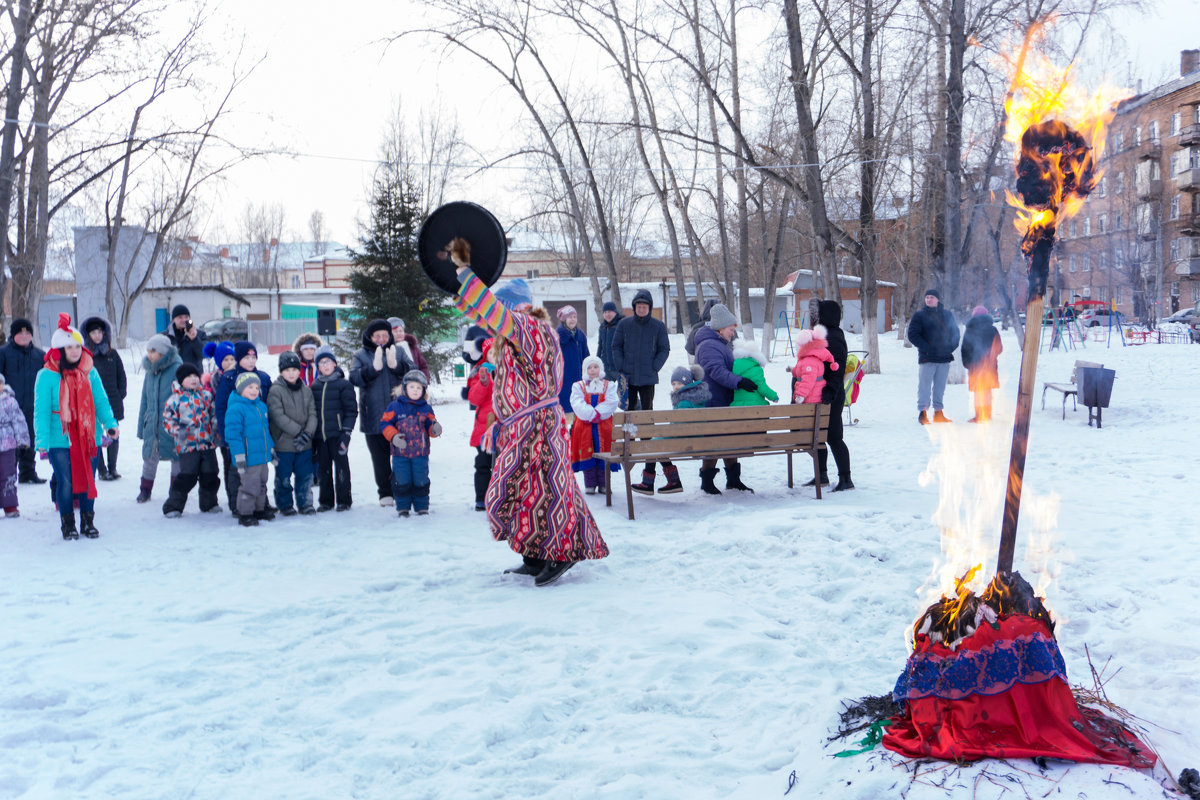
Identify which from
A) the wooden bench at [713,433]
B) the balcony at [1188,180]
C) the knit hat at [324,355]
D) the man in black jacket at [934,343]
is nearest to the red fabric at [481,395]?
the wooden bench at [713,433]

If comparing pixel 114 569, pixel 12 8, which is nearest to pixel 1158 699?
pixel 114 569

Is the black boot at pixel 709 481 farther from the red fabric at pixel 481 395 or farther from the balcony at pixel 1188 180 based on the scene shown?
the balcony at pixel 1188 180

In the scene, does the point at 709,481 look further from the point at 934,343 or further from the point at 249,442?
the point at 934,343

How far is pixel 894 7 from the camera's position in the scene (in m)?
16.4

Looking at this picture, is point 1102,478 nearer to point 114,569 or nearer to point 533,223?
point 114,569

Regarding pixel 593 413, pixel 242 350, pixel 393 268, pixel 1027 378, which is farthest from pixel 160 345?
pixel 393 268

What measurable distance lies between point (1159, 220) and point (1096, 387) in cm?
4883

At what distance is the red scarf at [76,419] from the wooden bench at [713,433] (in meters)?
4.27

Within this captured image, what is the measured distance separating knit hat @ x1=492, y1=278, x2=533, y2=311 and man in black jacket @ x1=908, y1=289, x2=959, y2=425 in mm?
8428

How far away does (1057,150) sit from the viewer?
3.07 metres

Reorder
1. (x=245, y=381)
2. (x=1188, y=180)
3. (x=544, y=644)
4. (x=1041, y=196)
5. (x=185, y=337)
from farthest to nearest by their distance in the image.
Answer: (x=1188, y=180) < (x=185, y=337) < (x=245, y=381) < (x=544, y=644) < (x=1041, y=196)

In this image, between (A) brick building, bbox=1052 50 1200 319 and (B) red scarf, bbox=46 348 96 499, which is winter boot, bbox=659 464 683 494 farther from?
(A) brick building, bbox=1052 50 1200 319

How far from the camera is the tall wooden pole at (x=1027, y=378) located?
10.0 ft

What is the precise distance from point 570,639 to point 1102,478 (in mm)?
6281
